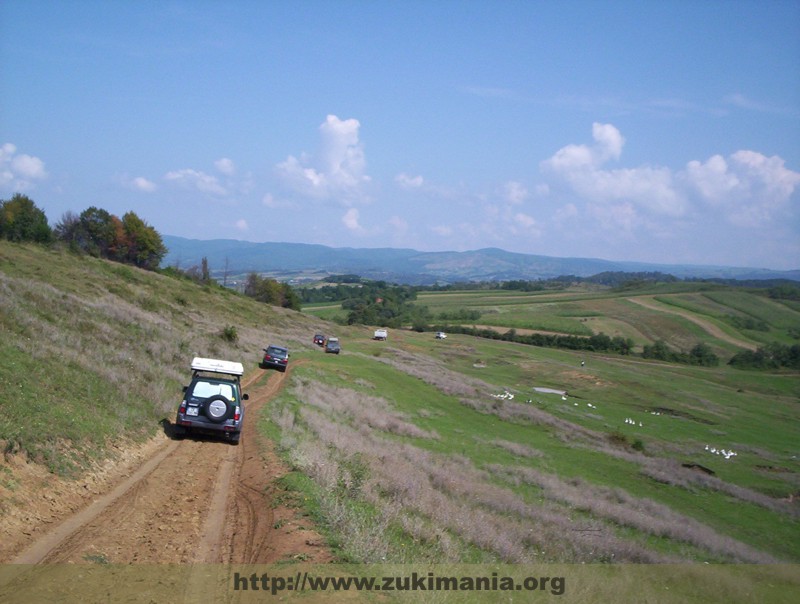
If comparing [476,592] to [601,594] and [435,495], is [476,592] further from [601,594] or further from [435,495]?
[435,495]

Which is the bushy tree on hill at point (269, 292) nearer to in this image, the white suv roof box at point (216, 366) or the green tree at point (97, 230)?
the green tree at point (97, 230)

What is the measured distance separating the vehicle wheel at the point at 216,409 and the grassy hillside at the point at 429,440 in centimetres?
176

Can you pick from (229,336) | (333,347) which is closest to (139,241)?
(333,347)

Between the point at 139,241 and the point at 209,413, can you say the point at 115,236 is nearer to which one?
the point at 139,241

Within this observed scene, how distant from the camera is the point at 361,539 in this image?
9.38 meters

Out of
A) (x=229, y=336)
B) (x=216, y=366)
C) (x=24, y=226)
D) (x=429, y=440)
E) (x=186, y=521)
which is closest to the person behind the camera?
(x=186, y=521)

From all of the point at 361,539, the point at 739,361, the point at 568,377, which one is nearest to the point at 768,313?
the point at 739,361

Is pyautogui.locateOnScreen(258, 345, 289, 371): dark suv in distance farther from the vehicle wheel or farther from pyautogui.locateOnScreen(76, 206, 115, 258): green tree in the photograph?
pyautogui.locateOnScreen(76, 206, 115, 258): green tree

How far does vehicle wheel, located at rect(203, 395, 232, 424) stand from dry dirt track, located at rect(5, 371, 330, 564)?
1.54 m

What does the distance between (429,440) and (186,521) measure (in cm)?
1918

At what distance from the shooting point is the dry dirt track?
28.9 ft

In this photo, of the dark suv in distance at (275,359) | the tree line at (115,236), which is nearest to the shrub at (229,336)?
the dark suv in distance at (275,359)

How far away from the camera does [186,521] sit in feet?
35.1

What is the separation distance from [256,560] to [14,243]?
63651 mm
